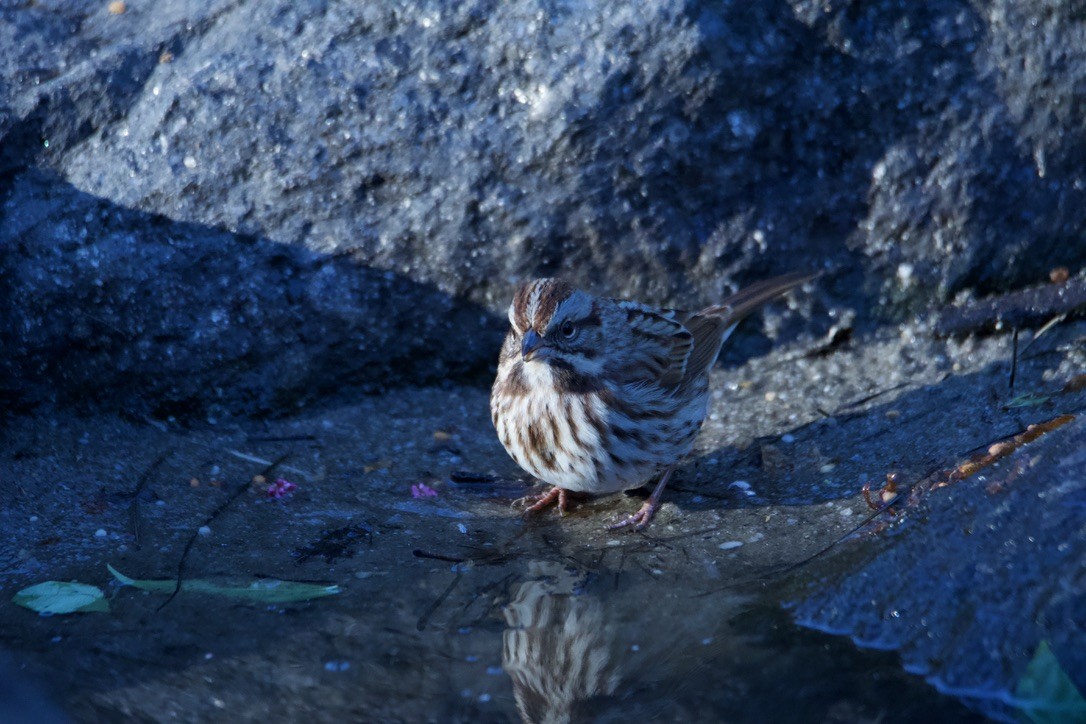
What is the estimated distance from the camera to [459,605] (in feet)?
11.6

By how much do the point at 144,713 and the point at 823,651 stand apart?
184 cm

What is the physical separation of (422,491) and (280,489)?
554 mm

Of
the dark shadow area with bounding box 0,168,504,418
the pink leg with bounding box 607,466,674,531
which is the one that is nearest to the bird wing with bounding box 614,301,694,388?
the pink leg with bounding box 607,466,674,531

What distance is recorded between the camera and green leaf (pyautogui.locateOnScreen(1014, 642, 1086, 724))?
2.82 m

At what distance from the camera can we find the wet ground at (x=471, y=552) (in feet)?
10.0

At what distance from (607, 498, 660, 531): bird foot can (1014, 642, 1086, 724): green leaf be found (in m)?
1.60

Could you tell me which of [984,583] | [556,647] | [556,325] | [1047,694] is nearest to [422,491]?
[556,325]

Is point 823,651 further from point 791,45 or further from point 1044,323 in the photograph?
point 791,45

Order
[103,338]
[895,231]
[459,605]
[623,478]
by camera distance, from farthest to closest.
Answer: [895,231] < [103,338] < [623,478] < [459,605]

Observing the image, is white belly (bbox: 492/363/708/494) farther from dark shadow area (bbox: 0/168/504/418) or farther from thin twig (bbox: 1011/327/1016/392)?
thin twig (bbox: 1011/327/1016/392)

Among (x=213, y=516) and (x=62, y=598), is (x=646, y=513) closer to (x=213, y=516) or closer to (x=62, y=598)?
(x=213, y=516)

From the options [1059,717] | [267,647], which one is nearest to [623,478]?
[267,647]

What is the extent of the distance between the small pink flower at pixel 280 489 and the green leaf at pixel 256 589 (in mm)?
758

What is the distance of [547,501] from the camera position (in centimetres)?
455
